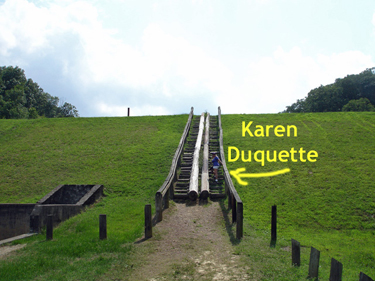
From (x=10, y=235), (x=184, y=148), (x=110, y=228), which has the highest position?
(x=184, y=148)

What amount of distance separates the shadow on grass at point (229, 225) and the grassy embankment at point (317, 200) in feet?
1.04

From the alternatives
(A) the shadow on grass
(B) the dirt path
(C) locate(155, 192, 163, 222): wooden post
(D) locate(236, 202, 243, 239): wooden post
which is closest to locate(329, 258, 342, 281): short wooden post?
(B) the dirt path

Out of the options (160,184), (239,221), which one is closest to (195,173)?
(160,184)

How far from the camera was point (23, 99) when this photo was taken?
45.8 m

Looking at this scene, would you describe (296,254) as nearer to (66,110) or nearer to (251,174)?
(251,174)

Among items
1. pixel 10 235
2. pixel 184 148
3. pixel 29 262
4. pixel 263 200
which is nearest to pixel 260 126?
pixel 184 148

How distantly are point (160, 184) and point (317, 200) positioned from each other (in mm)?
6521

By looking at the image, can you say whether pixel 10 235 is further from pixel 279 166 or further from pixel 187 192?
pixel 279 166

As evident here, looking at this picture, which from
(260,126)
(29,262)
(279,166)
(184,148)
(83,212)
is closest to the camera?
(29,262)

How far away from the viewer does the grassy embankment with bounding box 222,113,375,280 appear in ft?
24.7

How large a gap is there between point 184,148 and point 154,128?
5442 millimetres

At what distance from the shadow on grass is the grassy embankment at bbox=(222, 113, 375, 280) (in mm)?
317

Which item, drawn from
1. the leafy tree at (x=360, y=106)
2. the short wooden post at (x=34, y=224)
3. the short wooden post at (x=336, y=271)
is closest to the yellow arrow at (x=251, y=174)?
the short wooden post at (x=34, y=224)

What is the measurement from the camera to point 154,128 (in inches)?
899
